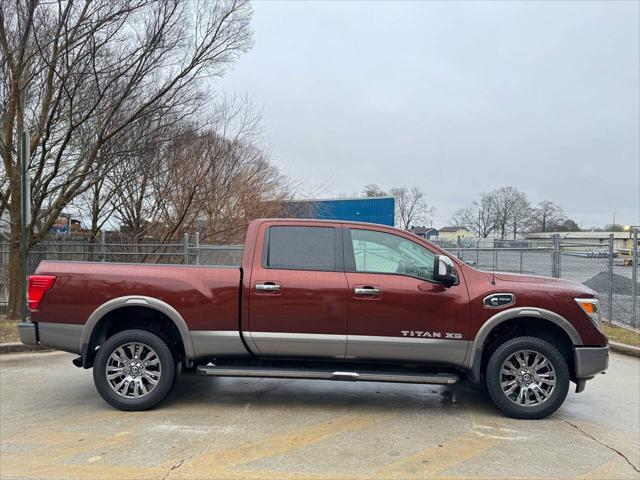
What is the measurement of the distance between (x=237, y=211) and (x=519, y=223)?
209 feet

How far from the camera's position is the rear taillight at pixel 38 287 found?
5156 millimetres

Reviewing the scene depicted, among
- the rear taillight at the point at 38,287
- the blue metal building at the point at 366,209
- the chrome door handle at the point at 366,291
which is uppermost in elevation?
the blue metal building at the point at 366,209

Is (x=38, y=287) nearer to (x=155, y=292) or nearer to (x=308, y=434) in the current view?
(x=155, y=292)

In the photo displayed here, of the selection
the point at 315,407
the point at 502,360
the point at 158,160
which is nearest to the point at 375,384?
the point at 315,407

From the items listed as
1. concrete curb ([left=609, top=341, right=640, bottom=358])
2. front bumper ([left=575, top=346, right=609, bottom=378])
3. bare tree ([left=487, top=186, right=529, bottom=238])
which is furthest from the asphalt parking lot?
bare tree ([left=487, top=186, right=529, bottom=238])

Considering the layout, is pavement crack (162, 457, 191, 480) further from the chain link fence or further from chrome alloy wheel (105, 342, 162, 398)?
the chain link fence

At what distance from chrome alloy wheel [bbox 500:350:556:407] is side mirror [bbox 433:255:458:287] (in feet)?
3.08

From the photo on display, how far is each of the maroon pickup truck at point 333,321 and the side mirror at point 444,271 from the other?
2cm

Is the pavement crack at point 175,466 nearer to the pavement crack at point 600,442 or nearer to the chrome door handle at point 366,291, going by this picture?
the chrome door handle at point 366,291

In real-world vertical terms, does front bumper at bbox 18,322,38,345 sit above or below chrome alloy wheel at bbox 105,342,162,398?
above

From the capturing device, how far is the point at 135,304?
509 cm

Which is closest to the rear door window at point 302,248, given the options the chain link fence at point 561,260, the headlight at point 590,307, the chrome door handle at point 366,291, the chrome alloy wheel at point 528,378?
the chrome door handle at point 366,291

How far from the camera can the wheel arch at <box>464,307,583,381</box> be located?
194 inches

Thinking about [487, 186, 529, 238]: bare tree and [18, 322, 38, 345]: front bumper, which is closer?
[18, 322, 38, 345]: front bumper
